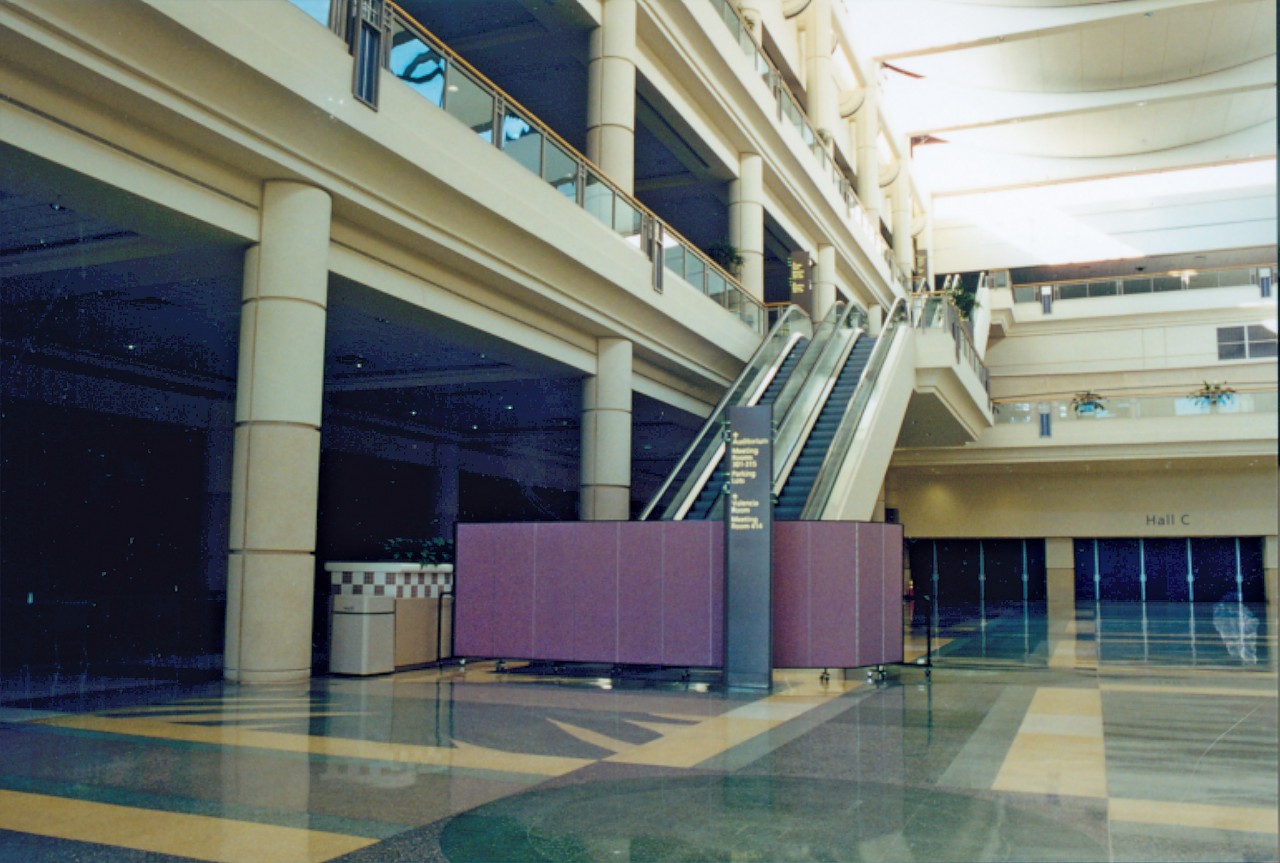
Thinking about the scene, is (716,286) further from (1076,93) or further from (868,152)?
(1076,93)

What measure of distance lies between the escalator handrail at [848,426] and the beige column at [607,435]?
3.47 meters

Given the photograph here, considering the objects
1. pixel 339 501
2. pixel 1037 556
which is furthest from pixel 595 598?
pixel 1037 556

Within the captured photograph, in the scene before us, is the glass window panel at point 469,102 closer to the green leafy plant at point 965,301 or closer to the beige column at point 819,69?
the green leafy plant at point 965,301

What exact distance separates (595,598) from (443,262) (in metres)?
4.66

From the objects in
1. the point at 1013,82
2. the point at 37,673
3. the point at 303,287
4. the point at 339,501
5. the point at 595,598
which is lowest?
the point at 37,673

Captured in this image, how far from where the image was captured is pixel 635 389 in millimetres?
18625

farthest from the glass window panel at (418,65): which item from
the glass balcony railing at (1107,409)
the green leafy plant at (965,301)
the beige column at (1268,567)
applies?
the beige column at (1268,567)

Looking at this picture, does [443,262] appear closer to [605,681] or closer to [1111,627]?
[605,681]

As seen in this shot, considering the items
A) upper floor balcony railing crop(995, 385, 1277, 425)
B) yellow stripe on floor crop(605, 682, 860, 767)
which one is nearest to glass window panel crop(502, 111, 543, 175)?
yellow stripe on floor crop(605, 682, 860, 767)

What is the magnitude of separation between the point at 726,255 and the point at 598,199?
6775 millimetres

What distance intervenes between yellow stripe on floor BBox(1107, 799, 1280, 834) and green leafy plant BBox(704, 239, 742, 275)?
1760 cm

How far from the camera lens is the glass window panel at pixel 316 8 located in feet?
32.4

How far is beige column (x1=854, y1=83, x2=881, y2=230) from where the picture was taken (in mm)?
36188

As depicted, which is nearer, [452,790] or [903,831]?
[903,831]
